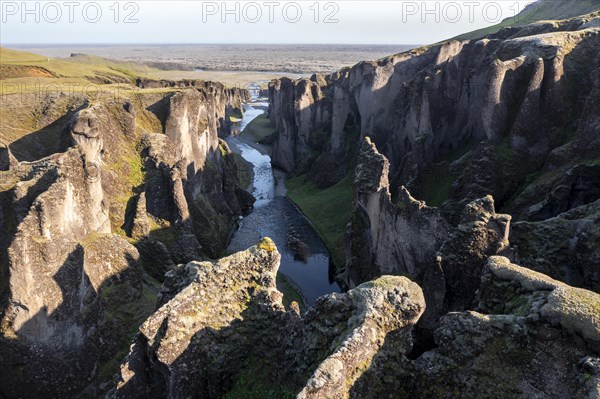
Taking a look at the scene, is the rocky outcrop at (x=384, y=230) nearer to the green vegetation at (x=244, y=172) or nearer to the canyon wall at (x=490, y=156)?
the canyon wall at (x=490, y=156)

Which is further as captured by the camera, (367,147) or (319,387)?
(367,147)

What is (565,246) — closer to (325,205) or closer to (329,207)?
(329,207)

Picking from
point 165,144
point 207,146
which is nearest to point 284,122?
point 207,146

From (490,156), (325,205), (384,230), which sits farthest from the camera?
(325,205)

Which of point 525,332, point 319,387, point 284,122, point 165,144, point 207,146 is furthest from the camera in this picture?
point 284,122

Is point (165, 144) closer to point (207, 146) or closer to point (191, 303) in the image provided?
point (207, 146)

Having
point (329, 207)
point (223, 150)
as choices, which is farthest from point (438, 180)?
point (223, 150)

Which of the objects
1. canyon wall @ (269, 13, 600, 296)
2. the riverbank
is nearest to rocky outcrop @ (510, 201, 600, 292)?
canyon wall @ (269, 13, 600, 296)

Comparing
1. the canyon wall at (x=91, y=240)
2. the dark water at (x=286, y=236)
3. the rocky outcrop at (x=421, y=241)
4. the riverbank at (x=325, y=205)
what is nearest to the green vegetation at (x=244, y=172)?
the dark water at (x=286, y=236)
